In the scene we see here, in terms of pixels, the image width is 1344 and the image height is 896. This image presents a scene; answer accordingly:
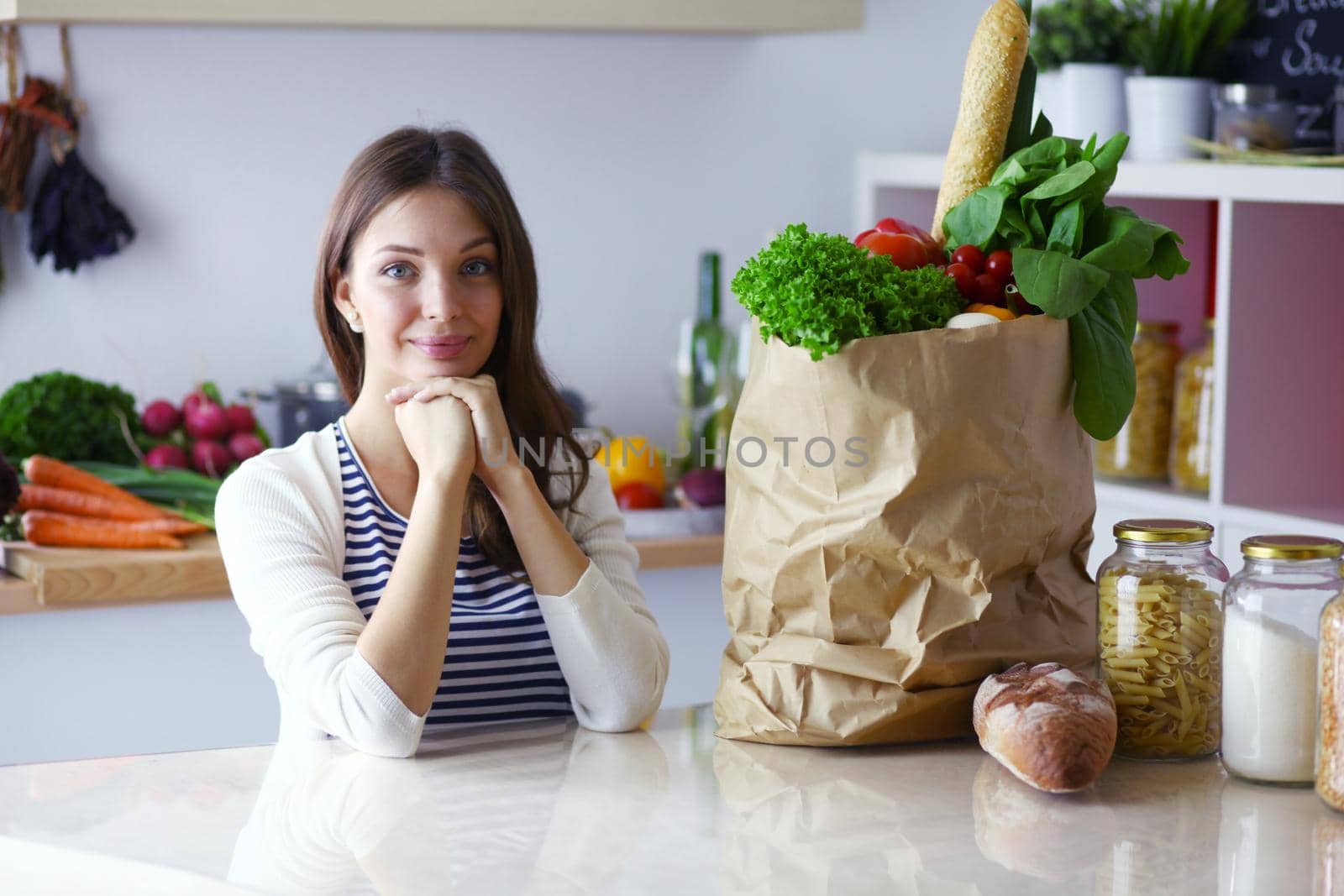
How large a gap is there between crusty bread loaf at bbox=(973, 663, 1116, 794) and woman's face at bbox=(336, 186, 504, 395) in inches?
23.4

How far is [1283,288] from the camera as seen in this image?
2.16m

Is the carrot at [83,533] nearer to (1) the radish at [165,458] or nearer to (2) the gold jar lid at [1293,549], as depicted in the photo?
(1) the radish at [165,458]

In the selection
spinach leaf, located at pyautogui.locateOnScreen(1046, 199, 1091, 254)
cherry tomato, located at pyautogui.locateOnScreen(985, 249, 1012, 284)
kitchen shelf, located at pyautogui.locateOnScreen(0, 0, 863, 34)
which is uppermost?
kitchen shelf, located at pyautogui.locateOnScreen(0, 0, 863, 34)

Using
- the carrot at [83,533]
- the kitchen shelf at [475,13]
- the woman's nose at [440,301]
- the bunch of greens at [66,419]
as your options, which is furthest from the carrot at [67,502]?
the woman's nose at [440,301]

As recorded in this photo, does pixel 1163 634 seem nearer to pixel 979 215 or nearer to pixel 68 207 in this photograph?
pixel 979 215

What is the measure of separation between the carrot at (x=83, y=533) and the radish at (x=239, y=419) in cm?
30

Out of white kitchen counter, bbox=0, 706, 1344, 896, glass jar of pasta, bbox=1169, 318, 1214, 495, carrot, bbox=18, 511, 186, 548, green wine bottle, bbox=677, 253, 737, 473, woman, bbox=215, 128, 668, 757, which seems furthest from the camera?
green wine bottle, bbox=677, 253, 737, 473

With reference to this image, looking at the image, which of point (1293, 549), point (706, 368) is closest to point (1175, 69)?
point (706, 368)

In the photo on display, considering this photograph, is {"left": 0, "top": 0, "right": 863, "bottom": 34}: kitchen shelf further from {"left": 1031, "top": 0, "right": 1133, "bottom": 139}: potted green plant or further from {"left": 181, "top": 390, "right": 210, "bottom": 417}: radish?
{"left": 181, "top": 390, "right": 210, "bottom": 417}: radish

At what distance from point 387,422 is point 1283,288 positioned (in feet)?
4.49

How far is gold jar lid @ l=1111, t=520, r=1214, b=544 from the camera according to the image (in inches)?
39.4

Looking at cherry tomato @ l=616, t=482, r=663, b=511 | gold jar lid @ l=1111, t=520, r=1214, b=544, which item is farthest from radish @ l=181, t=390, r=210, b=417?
gold jar lid @ l=1111, t=520, r=1214, b=544

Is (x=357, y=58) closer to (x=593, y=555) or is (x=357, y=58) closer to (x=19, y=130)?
(x=19, y=130)

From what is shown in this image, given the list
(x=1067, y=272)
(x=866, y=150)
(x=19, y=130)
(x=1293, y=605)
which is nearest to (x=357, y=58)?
(x=19, y=130)
